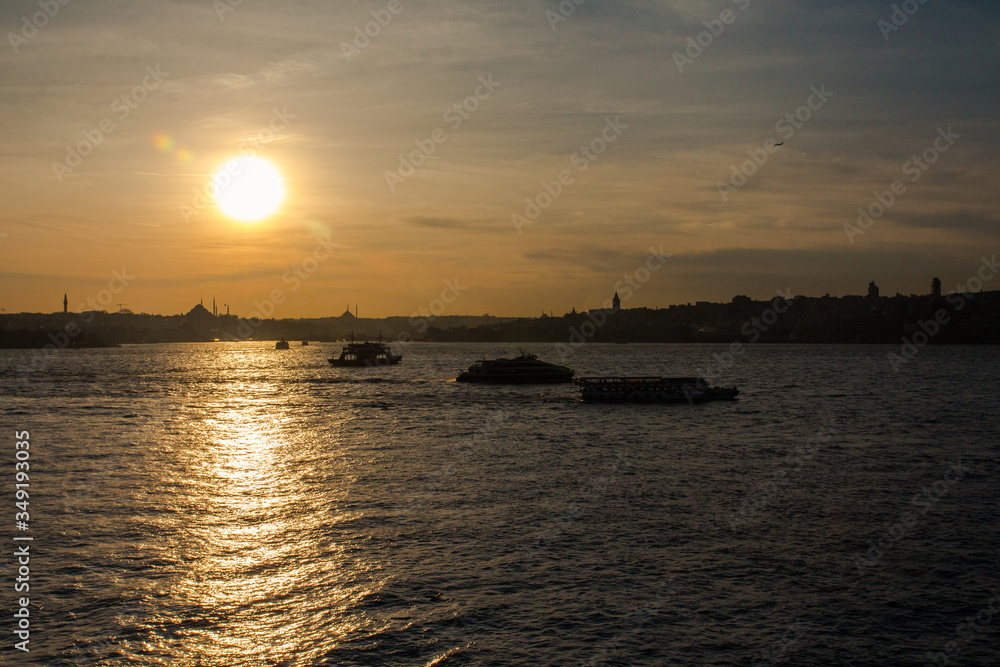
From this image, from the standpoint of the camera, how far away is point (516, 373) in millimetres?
110250

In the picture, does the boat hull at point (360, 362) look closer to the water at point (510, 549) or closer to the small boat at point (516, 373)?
the small boat at point (516, 373)

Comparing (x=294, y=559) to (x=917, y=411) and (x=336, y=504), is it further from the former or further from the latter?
(x=917, y=411)

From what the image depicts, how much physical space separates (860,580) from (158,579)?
18752mm

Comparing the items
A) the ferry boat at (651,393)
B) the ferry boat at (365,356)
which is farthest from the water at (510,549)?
the ferry boat at (365,356)

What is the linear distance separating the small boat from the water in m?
58.7

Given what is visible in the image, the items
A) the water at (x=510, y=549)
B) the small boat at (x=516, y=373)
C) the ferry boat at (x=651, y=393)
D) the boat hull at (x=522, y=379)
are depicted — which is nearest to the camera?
the water at (x=510, y=549)

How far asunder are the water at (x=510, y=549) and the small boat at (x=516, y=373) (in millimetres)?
58740

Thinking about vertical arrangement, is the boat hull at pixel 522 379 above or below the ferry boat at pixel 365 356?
below

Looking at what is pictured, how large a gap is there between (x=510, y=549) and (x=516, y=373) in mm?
87606

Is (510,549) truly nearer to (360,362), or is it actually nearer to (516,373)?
(516,373)

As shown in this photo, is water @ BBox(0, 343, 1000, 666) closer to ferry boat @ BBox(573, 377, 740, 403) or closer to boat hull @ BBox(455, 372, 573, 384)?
ferry boat @ BBox(573, 377, 740, 403)

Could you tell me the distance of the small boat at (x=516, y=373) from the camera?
4311 inches

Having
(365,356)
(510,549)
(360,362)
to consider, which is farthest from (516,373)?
(510,549)

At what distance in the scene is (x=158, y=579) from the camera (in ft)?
64.3
